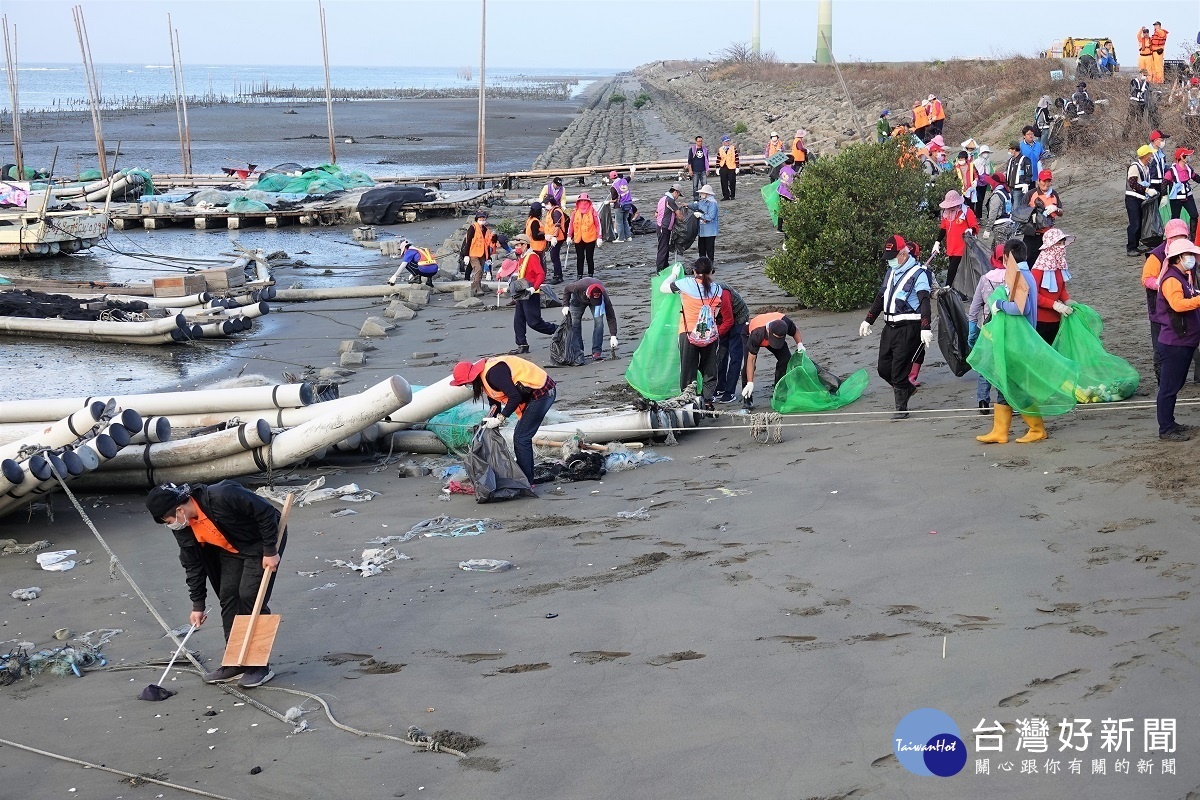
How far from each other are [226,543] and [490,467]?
300 centimetres

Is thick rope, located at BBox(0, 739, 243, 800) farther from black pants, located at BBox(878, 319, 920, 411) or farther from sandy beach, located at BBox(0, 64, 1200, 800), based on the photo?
black pants, located at BBox(878, 319, 920, 411)

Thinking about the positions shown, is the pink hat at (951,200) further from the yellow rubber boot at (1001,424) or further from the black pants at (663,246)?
the black pants at (663,246)

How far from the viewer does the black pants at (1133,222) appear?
48.4ft

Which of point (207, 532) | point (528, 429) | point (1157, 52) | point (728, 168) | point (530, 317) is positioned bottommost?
point (528, 429)

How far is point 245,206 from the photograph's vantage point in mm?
31297

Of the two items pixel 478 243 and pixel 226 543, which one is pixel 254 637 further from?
pixel 478 243

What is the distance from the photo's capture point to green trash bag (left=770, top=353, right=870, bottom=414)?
1038 centimetres

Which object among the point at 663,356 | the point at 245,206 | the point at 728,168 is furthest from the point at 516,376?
the point at 245,206

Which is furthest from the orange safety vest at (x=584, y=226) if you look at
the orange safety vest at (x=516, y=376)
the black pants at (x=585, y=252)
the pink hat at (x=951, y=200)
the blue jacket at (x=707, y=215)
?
the orange safety vest at (x=516, y=376)

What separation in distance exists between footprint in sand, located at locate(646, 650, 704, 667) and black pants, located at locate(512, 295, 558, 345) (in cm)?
802

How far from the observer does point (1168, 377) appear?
7.86 m

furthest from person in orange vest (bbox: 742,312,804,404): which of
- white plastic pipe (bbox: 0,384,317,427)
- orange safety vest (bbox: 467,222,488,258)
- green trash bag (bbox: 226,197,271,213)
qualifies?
green trash bag (bbox: 226,197,271,213)

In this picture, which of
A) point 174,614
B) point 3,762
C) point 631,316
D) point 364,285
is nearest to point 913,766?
point 3,762

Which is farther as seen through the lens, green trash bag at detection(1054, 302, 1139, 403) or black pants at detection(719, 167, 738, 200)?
black pants at detection(719, 167, 738, 200)
